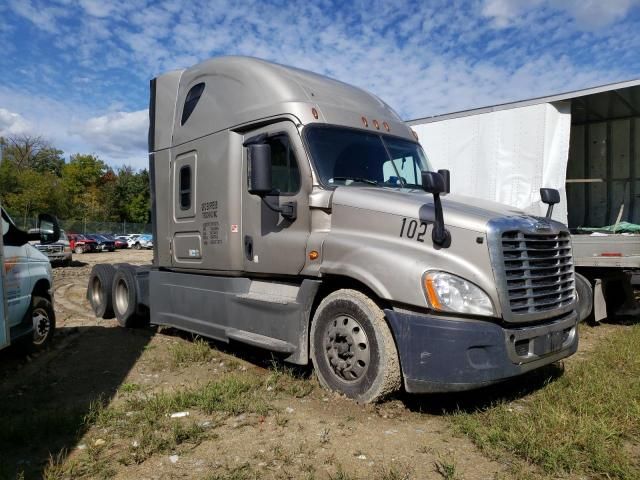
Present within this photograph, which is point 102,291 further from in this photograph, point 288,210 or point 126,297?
point 288,210

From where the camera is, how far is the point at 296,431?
12.9 ft

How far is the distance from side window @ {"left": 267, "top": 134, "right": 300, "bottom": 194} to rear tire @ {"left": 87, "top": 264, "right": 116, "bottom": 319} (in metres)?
4.98

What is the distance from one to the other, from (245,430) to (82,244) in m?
35.6

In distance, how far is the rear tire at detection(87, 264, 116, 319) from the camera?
29.5 feet

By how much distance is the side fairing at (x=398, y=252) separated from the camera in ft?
13.2

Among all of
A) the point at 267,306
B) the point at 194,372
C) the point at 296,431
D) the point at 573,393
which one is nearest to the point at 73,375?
the point at 194,372

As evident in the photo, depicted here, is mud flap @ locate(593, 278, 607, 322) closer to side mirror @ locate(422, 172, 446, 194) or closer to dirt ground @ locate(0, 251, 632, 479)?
dirt ground @ locate(0, 251, 632, 479)

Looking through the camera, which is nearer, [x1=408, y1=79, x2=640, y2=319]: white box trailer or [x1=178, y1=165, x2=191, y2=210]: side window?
[x1=178, y1=165, x2=191, y2=210]: side window

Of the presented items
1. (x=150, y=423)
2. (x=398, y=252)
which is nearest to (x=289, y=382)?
(x=150, y=423)

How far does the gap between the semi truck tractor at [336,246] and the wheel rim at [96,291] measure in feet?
7.60

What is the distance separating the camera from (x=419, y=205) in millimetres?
4395

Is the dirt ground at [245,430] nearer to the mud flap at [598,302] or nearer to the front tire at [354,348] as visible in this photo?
the front tire at [354,348]

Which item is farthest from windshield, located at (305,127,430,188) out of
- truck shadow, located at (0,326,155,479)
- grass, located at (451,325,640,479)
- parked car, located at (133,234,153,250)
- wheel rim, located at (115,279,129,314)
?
parked car, located at (133,234,153,250)

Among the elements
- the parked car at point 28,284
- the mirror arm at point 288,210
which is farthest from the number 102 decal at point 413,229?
the parked car at point 28,284
